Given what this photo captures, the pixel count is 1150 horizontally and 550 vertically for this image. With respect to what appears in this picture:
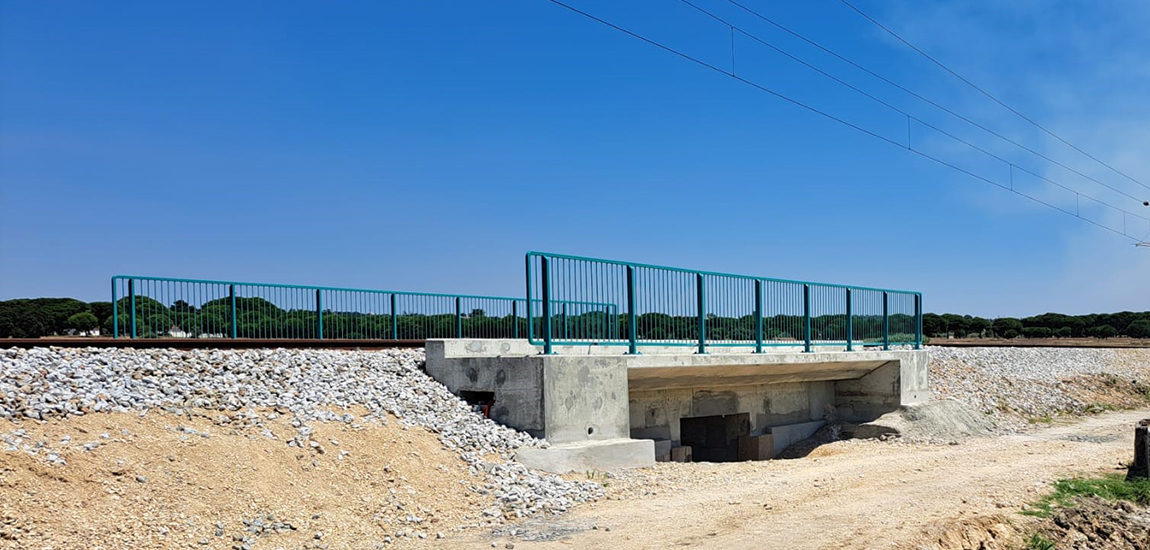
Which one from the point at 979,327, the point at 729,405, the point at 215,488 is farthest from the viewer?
the point at 979,327

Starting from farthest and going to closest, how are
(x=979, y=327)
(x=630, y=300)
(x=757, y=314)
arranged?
(x=979, y=327) < (x=757, y=314) < (x=630, y=300)

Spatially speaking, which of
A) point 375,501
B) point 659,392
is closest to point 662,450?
point 659,392

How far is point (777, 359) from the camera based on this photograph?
54.7ft

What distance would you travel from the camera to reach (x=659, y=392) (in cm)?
1603

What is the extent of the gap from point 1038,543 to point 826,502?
228 centimetres

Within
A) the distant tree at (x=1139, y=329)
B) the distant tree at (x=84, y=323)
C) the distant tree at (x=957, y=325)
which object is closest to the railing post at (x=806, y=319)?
the distant tree at (x=84, y=323)

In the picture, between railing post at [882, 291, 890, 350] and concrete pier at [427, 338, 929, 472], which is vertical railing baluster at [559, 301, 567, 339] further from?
railing post at [882, 291, 890, 350]

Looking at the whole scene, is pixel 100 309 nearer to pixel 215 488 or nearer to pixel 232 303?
pixel 232 303

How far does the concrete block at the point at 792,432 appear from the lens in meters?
18.7

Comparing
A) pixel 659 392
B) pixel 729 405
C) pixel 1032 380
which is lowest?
pixel 1032 380

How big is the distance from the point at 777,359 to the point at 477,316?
322 inches

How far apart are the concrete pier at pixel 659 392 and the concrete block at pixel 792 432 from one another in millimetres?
25

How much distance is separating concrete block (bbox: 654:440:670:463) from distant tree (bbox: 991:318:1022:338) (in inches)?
2180

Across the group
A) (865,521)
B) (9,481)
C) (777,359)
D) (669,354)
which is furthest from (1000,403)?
(9,481)
